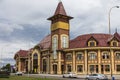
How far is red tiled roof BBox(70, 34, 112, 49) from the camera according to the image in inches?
3140

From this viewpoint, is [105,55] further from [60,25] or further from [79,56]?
[60,25]

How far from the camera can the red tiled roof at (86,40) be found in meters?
79.8

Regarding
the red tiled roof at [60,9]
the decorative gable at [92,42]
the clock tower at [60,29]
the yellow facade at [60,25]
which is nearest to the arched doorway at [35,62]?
the clock tower at [60,29]

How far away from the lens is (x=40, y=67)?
313 feet

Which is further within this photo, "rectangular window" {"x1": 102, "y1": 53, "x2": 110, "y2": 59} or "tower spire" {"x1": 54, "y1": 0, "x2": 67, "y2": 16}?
"tower spire" {"x1": 54, "y1": 0, "x2": 67, "y2": 16}

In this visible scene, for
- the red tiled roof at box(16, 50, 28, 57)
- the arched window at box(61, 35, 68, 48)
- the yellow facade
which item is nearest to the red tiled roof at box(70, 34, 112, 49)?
the arched window at box(61, 35, 68, 48)

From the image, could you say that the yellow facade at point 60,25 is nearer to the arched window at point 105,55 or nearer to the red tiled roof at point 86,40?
the red tiled roof at point 86,40

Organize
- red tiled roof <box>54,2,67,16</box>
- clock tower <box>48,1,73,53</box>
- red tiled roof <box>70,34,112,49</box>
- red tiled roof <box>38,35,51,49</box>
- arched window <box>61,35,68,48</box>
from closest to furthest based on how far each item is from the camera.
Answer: red tiled roof <box>70,34,112,49</box>, clock tower <box>48,1,73,53</box>, arched window <box>61,35,68,48</box>, red tiled roof <box>54,2,67,16</box>, red tiled roof <box>38,35,51,49</box>

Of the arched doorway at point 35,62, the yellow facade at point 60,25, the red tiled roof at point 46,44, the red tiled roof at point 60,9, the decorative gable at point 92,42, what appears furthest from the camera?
the arched doorway at point 35,62

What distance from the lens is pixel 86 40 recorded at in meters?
82.3

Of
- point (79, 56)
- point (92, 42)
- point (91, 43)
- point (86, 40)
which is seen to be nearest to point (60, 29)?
point (86, 40)

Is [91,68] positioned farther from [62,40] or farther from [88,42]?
[62,40]

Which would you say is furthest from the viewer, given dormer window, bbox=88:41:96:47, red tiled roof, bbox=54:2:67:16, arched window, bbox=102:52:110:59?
red tiled roof, bbox=54:2:67:16

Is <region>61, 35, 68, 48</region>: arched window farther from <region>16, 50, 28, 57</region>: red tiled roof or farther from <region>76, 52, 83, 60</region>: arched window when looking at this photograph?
<region>16, 50, 28, 57</region>: red tiled roof
